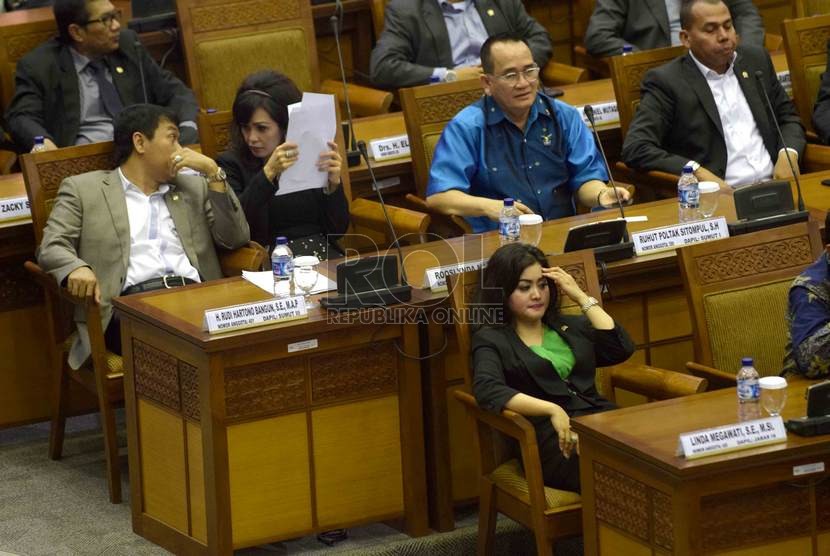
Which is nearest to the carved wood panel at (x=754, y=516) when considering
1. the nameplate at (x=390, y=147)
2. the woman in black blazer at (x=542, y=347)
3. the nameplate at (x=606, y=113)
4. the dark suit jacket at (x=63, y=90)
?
the woman in black blazer at (x=542, y=347)

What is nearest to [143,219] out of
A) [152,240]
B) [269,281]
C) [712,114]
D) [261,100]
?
[152,240]

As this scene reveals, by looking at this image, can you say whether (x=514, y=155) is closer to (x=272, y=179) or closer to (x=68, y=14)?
(x=272, y=179)

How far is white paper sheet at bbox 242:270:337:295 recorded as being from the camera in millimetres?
3967

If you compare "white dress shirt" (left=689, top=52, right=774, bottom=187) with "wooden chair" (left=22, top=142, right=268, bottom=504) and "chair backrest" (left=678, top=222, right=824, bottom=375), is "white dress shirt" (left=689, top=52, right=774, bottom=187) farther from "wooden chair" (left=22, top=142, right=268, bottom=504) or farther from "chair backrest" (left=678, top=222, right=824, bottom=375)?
"wooden chair" (left=22, top=142, right=268, bottom=504)

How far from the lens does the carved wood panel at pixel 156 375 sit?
3812 mm

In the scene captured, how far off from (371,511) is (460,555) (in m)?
0.25

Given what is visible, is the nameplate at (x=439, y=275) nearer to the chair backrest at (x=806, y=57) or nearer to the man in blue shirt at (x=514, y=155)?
the man in blue shirt at (x=514, y=155)

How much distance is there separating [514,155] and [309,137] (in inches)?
30.1

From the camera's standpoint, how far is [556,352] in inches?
148

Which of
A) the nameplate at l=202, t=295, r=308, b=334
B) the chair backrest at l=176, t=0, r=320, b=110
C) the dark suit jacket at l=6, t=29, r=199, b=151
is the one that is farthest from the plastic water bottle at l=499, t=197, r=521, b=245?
the chair backrest at l=176, t=0, r=320, b=110

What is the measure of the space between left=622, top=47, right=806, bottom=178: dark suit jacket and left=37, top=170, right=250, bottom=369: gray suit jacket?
142 cm

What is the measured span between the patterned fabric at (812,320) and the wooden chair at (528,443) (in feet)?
0.83

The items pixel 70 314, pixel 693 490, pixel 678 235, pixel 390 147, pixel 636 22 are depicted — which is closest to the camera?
pixel 693 490

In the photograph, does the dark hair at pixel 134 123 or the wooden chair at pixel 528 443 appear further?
the dark hair at pixel 134 123
